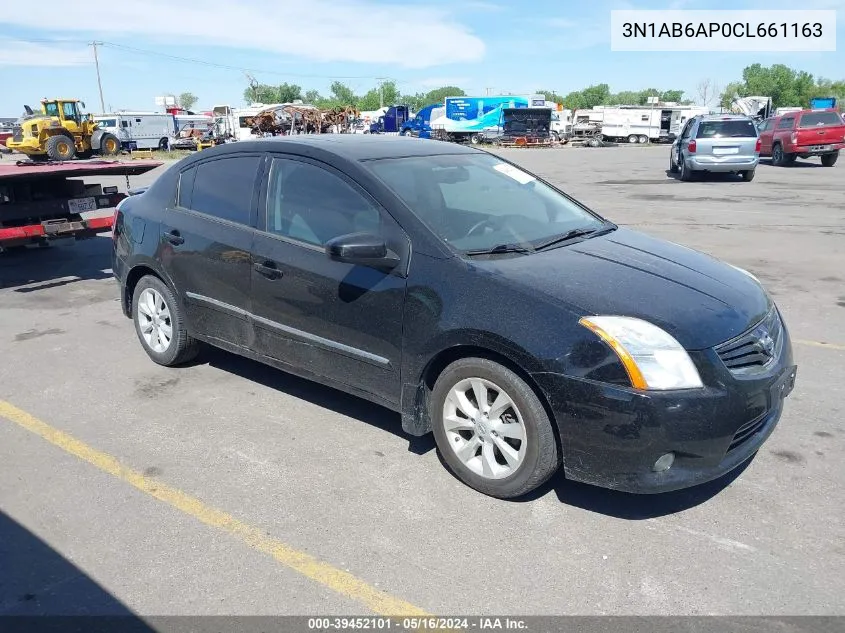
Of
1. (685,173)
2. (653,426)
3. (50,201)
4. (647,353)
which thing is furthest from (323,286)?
(685,173)

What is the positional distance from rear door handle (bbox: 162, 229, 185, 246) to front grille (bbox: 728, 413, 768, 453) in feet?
11.7

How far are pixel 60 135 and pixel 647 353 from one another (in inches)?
1326

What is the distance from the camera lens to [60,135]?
3105cm

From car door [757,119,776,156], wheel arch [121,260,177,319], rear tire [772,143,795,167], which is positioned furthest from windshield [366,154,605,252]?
car door [757,119,776,156]

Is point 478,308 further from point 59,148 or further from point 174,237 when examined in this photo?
point 59,148

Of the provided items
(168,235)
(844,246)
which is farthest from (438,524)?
(844,246)

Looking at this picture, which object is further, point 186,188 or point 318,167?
point 186,188

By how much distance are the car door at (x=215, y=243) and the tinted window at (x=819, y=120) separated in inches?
915

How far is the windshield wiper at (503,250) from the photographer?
Answer: 3.63 meters

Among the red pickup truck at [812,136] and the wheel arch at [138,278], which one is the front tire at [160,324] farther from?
the red pickup truck at [812,136]

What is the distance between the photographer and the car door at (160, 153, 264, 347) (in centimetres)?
441

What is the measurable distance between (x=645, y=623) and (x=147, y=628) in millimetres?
1841

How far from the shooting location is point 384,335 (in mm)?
3691

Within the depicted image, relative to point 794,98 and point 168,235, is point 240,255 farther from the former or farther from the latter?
point 794,98
